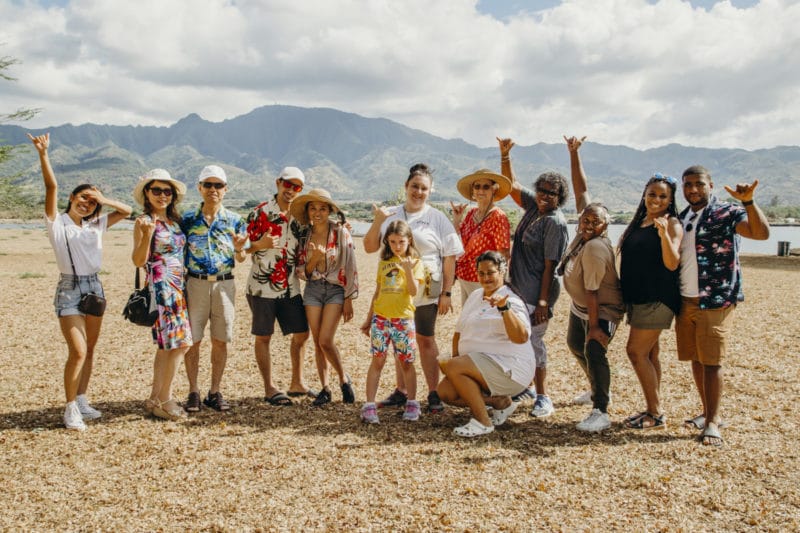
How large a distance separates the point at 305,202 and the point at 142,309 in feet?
6.03

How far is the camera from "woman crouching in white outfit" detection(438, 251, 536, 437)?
16.0 feet

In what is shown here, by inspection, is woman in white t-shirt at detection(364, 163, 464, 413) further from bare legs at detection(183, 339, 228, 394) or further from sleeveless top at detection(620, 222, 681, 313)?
bare legs at detection(183, 339, 228, 394)

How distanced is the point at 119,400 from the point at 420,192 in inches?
156

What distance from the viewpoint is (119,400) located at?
6.01 meters

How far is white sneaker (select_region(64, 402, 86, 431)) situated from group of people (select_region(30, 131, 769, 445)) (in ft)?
0.04

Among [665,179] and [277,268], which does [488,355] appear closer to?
[665,179]


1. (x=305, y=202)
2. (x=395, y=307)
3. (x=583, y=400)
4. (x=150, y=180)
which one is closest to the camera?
(x=150, y=180)

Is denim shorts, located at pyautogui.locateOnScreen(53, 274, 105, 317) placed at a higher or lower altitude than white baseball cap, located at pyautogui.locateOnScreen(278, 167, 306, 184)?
lower

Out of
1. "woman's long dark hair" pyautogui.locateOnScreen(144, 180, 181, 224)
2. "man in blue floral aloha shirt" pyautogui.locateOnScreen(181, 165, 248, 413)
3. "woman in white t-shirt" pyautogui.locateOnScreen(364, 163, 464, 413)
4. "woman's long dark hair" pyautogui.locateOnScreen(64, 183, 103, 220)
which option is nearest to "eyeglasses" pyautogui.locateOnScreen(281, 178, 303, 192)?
"man in blue floral aloha shirt" pyautogui.locateOnScreen(181, 165, 248, 413)

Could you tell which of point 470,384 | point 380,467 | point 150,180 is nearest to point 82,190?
point 150,180

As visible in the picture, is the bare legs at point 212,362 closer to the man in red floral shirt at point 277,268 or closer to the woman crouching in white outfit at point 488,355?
the man in red floral shirt at point 277,268

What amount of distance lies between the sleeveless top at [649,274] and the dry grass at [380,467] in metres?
1.27

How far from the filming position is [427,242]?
5402mm

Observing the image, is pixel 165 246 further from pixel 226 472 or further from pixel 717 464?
pixel 717 464
